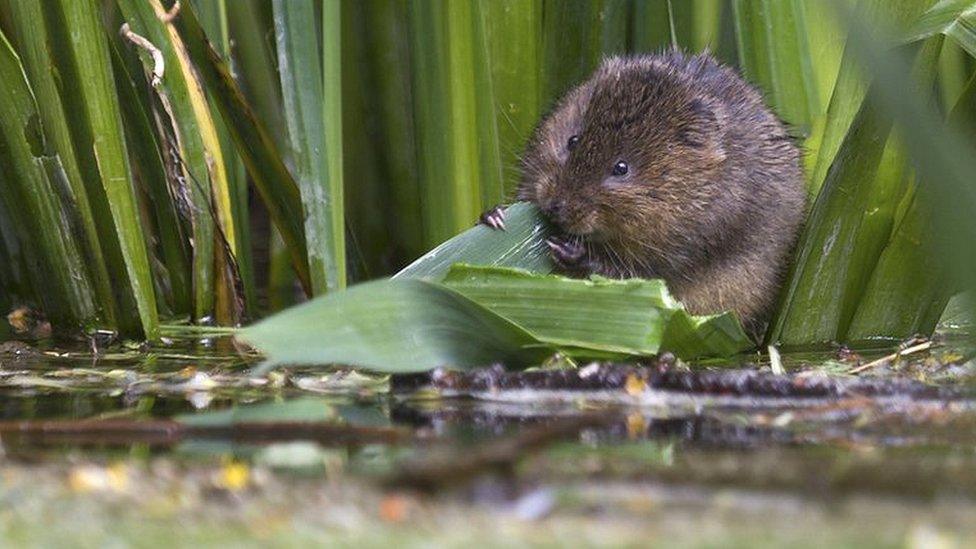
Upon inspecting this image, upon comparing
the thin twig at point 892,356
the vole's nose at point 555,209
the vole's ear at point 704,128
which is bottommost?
the thin twig at point 892,356

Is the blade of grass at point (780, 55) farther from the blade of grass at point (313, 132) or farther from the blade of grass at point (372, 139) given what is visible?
the blade of grass at point (313, 132)

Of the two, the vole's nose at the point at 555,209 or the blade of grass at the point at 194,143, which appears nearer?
the blade of grass at the point at 194,143

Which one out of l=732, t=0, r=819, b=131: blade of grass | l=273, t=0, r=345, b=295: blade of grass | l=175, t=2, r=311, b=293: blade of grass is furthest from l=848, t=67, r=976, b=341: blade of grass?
l=175, t=2, r=311, b=293: blade of grass

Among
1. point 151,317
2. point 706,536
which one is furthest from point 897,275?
point 706,536

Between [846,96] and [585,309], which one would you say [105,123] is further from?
[846,96]

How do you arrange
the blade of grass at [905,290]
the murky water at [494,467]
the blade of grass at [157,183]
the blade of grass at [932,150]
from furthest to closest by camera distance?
the blade of grass at [157,183]
the blade of grass at [905,290]
the blade of grass at [932,150]
the murky water at [494,467]

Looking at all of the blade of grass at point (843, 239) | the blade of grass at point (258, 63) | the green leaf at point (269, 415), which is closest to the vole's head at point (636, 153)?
the blade of grass at point (843, 239)

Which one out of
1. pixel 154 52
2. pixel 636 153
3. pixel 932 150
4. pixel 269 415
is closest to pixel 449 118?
pixel 636 153
